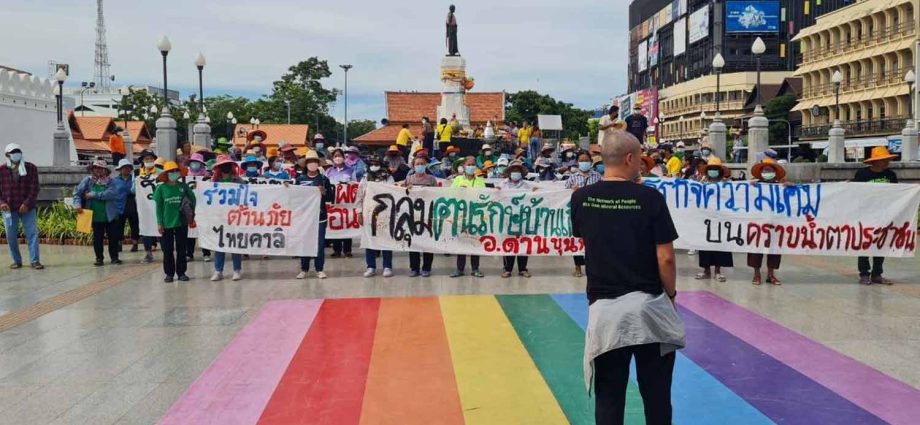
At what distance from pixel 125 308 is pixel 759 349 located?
23.5ft

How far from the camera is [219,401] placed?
589 cm

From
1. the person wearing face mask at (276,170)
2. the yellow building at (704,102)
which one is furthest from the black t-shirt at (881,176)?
the yellow building at (704,102)

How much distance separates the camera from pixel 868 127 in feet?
198

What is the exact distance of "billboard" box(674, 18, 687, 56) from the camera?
388 ft

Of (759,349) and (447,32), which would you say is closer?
(759,349)

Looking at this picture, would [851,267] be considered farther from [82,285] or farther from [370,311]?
[82,285]

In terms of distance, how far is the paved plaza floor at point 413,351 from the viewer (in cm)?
570

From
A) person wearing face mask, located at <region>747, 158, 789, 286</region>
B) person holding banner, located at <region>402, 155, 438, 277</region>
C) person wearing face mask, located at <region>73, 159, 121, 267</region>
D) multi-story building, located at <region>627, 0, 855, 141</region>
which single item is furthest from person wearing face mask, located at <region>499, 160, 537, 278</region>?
multi-story building, located at <region>627, 0, 855, 141</region>

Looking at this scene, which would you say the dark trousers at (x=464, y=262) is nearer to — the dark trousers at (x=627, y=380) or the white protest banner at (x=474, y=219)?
the white protest banner at (x=474, y=219)

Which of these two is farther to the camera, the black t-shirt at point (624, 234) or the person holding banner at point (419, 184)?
the person holding banner at point (419, 184)

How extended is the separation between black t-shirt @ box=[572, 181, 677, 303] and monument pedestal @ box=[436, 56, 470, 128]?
3733 centimetres

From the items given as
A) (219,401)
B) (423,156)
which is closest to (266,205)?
(423,156)

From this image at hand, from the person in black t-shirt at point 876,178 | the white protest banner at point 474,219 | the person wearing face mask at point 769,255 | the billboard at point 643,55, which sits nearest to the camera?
the person in black t-shirt at point 876,178

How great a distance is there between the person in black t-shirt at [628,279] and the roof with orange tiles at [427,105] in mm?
64666
